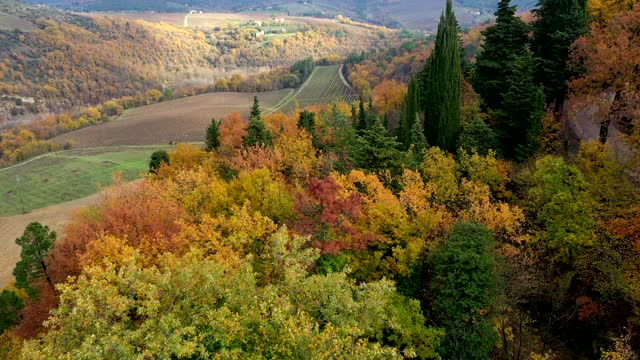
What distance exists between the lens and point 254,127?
5231 centimetres

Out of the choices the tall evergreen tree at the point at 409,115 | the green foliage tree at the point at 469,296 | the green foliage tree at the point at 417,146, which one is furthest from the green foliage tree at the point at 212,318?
the tall evergreen tree at the point at 409,115

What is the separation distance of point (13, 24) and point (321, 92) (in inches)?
5588

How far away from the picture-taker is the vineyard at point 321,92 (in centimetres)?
14012

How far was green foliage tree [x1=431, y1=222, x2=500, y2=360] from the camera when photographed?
963 inches

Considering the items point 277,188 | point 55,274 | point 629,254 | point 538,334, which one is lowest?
point 538,334

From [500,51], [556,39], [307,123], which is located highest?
[556,39]

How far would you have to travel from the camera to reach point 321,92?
152 m

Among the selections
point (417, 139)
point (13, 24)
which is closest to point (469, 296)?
point (417, 139)

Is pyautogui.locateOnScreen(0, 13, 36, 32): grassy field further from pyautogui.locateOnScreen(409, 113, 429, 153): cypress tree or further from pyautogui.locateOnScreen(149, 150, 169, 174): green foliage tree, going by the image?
pyautogui.locateOnScreen(409, 113, 429, 153): cypress tree

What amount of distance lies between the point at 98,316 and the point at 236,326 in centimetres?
579

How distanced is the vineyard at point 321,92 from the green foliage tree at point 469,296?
107661 millimetres

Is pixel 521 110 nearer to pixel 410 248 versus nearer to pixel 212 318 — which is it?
pixel 410 248

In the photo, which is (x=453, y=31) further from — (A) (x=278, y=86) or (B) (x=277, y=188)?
(A) (x=278, y=86)

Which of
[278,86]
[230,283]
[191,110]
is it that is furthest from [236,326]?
[278,86]
